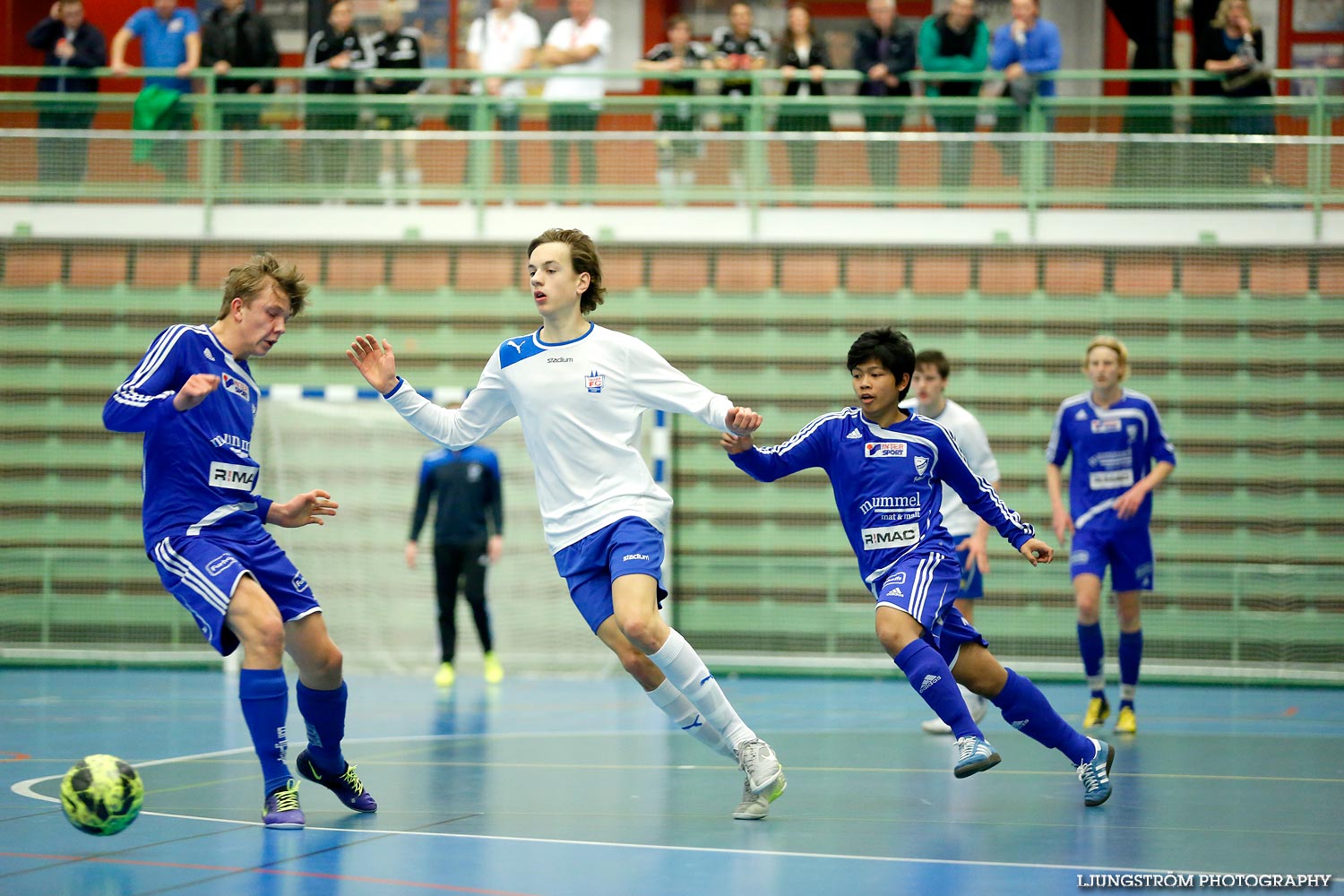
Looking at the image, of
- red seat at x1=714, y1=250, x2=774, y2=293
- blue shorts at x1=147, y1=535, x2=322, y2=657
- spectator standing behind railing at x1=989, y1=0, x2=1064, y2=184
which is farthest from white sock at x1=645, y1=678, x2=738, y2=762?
spectator standing behind railing at x1=989, y1=0, x2=1064, y2=184

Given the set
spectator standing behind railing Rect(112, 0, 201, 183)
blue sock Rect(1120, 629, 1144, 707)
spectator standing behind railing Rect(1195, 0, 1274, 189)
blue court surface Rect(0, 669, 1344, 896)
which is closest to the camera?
blue court surface Rect(0, 669, 1344, 896)

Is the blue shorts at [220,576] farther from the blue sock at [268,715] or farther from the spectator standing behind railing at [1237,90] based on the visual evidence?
the spectator standing behind railing at [1237,90]

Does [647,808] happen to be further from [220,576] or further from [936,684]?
[220,576]

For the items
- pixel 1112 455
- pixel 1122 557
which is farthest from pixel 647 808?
pixel 1112 455

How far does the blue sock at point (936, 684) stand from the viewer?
549cm

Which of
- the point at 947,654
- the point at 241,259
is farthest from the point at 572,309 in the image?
the point at 241,259

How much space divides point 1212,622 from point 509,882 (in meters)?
9.23

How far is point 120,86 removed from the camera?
13.1 m

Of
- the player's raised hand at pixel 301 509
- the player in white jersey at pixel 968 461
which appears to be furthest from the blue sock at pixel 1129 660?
the player's raised hand at pixel 301 509

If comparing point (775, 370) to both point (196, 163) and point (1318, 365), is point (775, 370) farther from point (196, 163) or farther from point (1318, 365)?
point (196, 163)

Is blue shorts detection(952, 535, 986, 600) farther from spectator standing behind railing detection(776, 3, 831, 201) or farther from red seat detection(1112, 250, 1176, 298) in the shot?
spectator standing behind railing detection(776, 3, 831, 201)

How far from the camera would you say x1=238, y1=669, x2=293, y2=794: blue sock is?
5.23m

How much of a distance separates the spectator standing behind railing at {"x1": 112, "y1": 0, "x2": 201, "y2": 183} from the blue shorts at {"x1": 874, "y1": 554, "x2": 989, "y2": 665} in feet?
31.1

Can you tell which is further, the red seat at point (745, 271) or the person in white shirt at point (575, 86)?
the red seat at point (745, 271)
